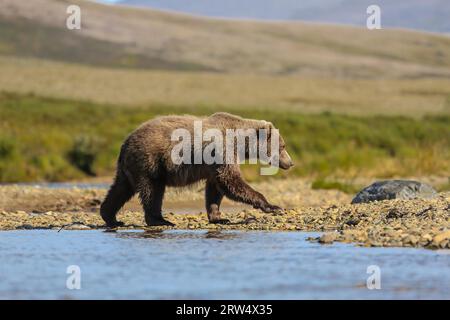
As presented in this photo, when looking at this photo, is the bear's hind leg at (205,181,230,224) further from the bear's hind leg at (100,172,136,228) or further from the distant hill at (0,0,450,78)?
the distant hill at (0,0,450,78)

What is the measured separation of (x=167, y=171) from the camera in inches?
605

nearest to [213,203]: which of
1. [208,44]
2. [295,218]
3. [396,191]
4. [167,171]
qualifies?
[167,171]

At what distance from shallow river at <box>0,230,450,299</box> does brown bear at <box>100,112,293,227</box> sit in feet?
3.71

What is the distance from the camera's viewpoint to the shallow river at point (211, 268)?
1023 cm

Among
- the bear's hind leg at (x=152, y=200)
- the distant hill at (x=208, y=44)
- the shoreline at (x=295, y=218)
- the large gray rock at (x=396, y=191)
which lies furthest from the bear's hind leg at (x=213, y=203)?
the distant hill at (x=208, y=44)

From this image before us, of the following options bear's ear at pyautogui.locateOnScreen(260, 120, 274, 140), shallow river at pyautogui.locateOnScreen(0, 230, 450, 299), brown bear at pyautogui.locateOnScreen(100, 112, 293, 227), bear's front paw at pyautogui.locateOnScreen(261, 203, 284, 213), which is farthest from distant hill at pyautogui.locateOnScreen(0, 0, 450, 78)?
shallow river at pyautogui.locateOnScreen(0, 230, 450, 299)

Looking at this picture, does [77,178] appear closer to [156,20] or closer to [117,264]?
[117,264]

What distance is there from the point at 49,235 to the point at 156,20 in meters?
125

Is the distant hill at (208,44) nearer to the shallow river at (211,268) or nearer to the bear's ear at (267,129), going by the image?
the bear's ear at (267,129)

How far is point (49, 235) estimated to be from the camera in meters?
14.7

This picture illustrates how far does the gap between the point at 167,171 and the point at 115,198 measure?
3.38ft

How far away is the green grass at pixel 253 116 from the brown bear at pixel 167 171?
8.69 metres

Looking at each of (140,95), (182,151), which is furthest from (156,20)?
(182,151)
